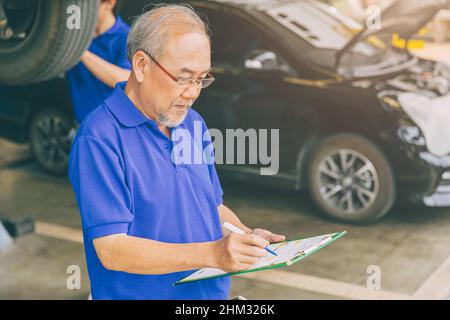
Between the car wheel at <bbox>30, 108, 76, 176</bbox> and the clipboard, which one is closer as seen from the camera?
the clipboard

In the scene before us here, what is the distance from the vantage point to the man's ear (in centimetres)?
192

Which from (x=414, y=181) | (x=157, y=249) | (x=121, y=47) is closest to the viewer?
(x=157, y=249)

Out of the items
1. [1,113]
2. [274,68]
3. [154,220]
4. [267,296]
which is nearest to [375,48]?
[274,68]

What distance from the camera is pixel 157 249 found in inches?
73.7

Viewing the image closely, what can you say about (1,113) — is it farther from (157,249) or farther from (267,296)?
(157,249)

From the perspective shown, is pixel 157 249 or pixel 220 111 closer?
pixel 157 249

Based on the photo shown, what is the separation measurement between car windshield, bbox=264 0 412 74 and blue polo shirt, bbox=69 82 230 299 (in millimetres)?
3486

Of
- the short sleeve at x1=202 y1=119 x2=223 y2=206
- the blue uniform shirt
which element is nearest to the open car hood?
the blue uniform shirt

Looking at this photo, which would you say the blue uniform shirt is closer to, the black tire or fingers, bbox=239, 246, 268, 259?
the black tire

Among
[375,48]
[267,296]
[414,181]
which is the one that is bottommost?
[267,296]

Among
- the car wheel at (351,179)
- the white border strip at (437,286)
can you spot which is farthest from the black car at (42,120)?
the white border strip at (437,286)

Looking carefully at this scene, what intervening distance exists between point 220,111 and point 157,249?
3.80 m

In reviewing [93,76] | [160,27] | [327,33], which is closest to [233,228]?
[160,27]

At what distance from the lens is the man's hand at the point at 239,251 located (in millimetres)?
1798
